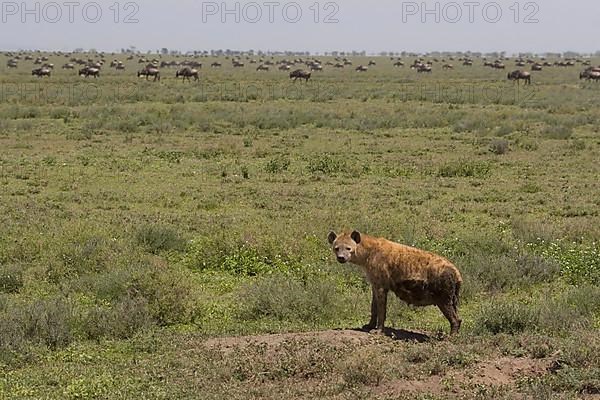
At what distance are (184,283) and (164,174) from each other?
10.2m

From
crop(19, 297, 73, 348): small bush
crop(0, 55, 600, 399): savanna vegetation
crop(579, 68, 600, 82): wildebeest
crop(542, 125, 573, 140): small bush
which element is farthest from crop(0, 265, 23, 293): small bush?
crop(579, 68, 600, 82): wildebeest

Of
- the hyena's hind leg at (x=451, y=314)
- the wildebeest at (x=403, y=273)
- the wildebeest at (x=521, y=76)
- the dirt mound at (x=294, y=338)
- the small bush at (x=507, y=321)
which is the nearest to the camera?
the dirt mound at (x=294, y=338)

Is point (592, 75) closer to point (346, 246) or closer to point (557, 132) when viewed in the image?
point (557, 132)

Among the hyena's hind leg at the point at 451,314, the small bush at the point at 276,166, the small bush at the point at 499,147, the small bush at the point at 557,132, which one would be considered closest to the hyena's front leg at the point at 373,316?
the hyena's hind leg at the point at 451,314

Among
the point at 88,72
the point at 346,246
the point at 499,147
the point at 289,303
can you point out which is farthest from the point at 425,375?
the point at 88,72

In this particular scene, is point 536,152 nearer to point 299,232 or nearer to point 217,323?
point 299,232

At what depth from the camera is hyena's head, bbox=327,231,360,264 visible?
8.51 m

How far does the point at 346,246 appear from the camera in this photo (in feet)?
28.0

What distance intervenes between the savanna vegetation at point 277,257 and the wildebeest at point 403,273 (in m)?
0.42

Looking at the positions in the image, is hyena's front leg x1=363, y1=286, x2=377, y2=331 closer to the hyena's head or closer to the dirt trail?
the dirt trail

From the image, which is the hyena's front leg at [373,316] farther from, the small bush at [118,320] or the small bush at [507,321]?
the small bush at [118,320]

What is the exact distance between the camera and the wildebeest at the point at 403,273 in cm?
837

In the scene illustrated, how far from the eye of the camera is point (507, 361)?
25.3 ft

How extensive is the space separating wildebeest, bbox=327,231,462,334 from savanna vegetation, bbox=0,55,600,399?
422mm
